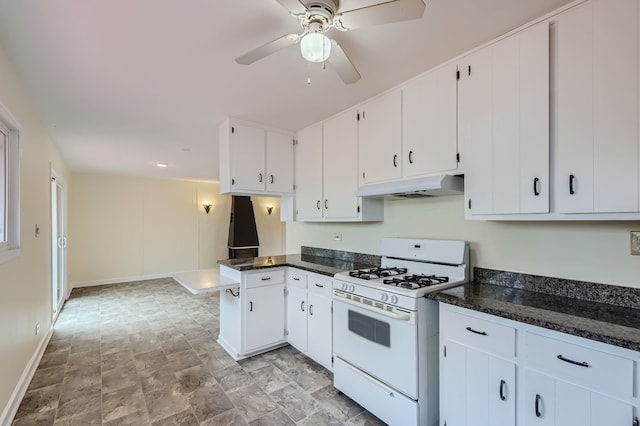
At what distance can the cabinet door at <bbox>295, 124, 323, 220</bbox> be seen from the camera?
3279 millimetres

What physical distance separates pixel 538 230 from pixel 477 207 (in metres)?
0.41

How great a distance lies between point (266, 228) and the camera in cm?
835

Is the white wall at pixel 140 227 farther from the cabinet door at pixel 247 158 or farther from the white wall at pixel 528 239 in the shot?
the white wall at pixel 528 239

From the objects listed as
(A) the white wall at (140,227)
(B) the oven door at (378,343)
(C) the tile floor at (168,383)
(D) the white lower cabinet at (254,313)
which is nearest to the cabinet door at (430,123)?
(B) the oven door at (378,343)

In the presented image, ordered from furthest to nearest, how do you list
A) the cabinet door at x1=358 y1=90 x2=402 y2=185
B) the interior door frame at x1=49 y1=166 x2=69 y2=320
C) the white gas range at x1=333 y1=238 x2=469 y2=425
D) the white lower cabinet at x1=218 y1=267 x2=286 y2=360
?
the interior door frame at x1=49 y1=166 x2=69 y2=320 < the white lower cabinet at x1=218 y1=267 x2=286 y2=360 < the cabinet door at x1=358 y1=90 x2=402 y2=185 < the white gas range at x1=333 y1=238 x2=469 y2=425

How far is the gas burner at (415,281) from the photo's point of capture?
1946mm

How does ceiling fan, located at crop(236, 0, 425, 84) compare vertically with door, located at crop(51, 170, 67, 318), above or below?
above

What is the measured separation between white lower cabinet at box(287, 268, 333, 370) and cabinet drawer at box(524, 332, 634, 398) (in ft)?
5.04

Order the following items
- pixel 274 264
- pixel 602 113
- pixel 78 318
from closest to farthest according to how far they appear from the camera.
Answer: pixel 602 113 → pixel 274 264 → pixel 78 318

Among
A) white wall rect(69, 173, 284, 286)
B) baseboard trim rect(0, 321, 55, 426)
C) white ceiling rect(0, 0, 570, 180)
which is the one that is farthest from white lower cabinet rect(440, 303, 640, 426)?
white wall rect(69, 173, 284, 286)

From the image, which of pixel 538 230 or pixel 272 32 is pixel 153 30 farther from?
pixel 538 230

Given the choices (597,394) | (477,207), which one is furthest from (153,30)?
(597,394)

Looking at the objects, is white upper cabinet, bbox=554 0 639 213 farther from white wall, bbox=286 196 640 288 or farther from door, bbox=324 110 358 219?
door, bbox=324 110 358 219

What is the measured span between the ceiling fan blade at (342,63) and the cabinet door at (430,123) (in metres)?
0.74
